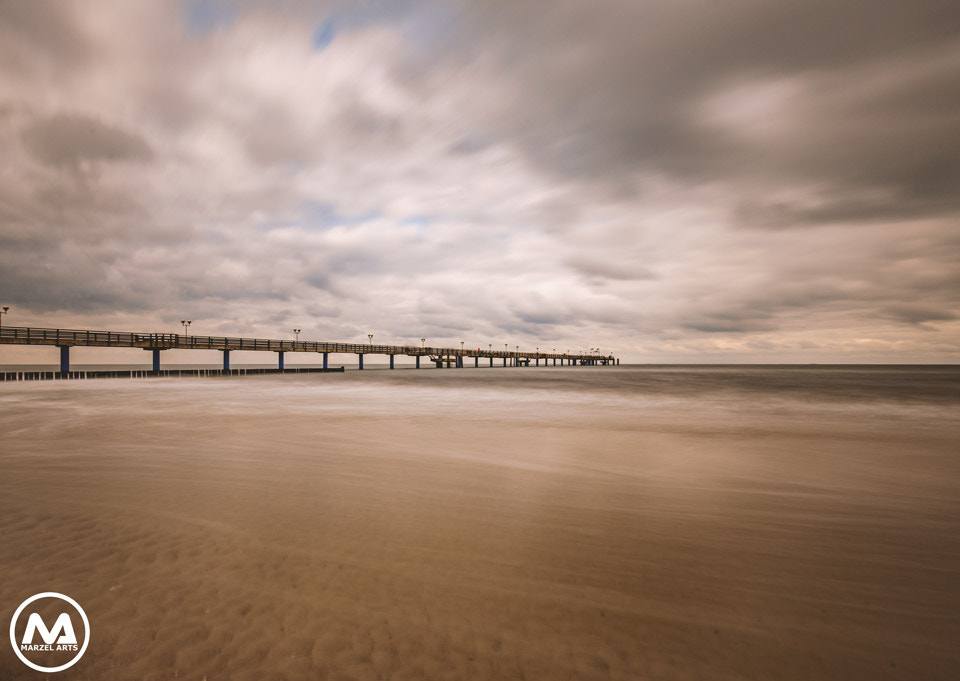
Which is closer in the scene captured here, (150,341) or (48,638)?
(48,638)

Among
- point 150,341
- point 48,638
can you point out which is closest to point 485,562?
point 48,638

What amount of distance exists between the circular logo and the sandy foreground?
3.3 inches

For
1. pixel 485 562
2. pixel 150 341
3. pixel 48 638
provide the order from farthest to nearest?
pixel 150 341, pixel 485 562, pixel 48 638

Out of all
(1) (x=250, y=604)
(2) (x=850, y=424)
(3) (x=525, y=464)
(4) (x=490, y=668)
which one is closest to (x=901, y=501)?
(3) (x=525, y=464)

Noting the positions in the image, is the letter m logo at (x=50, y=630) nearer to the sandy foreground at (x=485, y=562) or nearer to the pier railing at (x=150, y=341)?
the sandy foreground at (x=485, y=562)

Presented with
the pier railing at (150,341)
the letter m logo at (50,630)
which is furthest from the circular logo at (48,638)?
the pier railing at (150,341)

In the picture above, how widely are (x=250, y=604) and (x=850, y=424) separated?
21.4 m

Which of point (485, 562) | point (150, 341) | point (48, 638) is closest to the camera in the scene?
point (48, 638)

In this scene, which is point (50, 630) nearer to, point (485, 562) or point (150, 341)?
point (485, 562)

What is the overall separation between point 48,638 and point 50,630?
4.5 inches

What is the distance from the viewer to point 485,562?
4.76 metres

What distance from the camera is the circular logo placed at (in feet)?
10.7

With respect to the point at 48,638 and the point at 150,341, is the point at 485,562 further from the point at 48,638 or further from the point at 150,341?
the point at 150,341

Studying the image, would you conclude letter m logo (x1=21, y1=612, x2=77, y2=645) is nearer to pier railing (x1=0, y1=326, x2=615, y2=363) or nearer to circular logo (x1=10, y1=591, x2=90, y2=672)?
circular logo (x1=10, y1=591, x2=90, y2=672)
